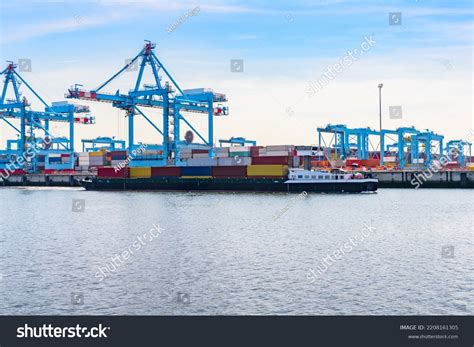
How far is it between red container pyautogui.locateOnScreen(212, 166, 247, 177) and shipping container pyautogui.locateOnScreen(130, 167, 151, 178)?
13.0m

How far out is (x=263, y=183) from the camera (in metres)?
81.4

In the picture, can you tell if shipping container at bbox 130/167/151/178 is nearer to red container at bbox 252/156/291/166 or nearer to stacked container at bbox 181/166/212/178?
stacked container at bbox 181/166/212/178

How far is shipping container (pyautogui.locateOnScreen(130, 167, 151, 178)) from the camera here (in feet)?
310

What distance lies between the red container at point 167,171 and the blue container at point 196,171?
33.3 inches

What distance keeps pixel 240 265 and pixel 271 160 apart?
58.5 metres

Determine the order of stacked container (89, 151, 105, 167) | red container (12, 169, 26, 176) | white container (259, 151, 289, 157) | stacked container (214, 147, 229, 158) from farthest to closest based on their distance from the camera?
red container (12, 169, 26, 176) → stacked container (89, 151, 105, 167) → stacked container (214, 147, 229, 158) → white container (259, 151, 289, 157)

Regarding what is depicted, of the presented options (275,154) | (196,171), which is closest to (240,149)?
(275,154)

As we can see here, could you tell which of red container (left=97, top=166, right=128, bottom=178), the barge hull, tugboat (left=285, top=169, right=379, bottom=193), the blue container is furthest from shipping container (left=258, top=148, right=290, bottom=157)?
red container (left=97, top=166, right=128, bottom=178)

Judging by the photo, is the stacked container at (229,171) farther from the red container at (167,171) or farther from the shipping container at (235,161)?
the red container at (167,171)

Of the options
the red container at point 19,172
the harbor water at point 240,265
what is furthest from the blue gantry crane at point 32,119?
the harbor water at point 240,265

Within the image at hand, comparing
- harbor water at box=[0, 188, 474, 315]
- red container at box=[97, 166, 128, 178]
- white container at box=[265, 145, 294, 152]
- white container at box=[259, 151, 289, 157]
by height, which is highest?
white container at box=[265, 145, 294, 152]

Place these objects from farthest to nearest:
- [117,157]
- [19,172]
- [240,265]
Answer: [19,172] < [117,157] < [240,265]

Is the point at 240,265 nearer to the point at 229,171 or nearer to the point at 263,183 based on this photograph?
the point at 263,183

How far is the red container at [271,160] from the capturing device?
81.6 metres
